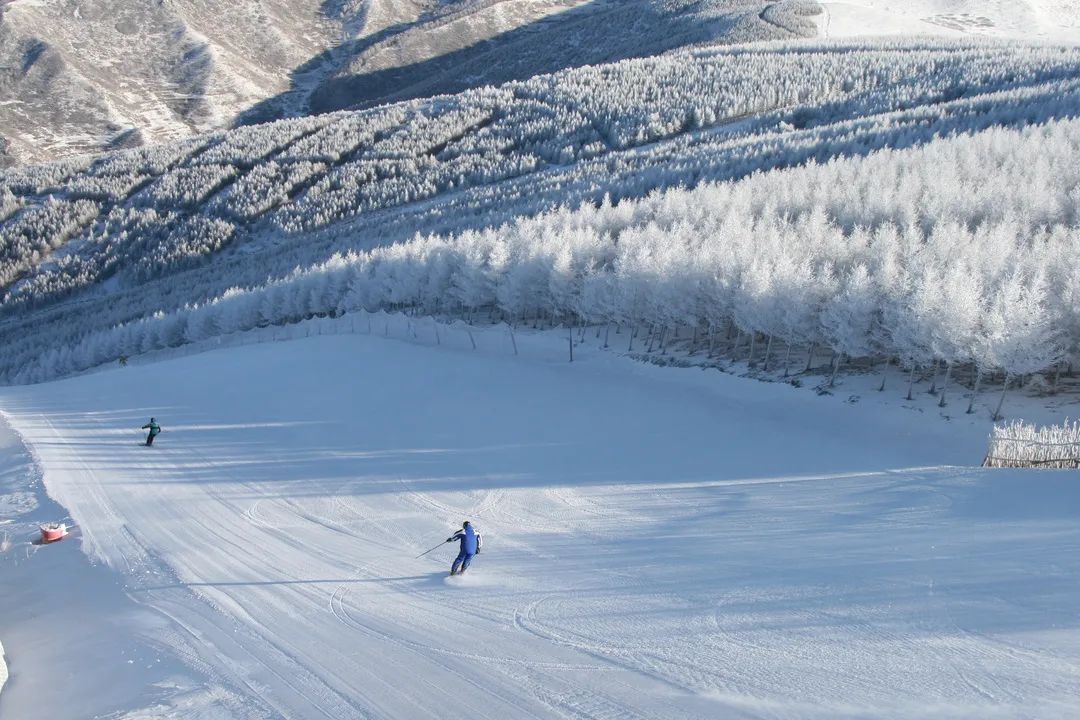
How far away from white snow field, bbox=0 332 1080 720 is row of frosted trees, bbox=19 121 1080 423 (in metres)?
2.62

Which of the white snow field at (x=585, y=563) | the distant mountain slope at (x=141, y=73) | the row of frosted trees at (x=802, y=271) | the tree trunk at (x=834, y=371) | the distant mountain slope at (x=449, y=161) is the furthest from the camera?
the distant mountain slope at (x=141, y=73)

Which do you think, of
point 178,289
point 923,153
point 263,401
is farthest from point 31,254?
point 923,153

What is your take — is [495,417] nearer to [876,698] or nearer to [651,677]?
[651,677]

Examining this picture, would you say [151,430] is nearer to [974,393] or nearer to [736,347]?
[736,347]

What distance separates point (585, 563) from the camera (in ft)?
47.6

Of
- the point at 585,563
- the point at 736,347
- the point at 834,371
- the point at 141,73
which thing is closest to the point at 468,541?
the point at 585,563

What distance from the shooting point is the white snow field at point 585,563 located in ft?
33.5

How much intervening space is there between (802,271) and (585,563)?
15694 mm

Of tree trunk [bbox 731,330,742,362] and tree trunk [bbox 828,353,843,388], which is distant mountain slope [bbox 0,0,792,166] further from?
tree trunk [bbox 828,353,843,388]

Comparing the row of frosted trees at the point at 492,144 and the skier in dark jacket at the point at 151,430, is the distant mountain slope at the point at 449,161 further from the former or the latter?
the skier in dark jacket at the point at 151,430

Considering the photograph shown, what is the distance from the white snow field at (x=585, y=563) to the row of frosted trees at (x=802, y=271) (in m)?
2.62

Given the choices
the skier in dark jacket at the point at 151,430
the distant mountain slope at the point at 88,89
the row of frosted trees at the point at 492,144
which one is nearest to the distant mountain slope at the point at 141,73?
the distant mountain slope at the point at 88,89

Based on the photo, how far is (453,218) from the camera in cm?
7125

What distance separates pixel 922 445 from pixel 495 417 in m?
12.3
